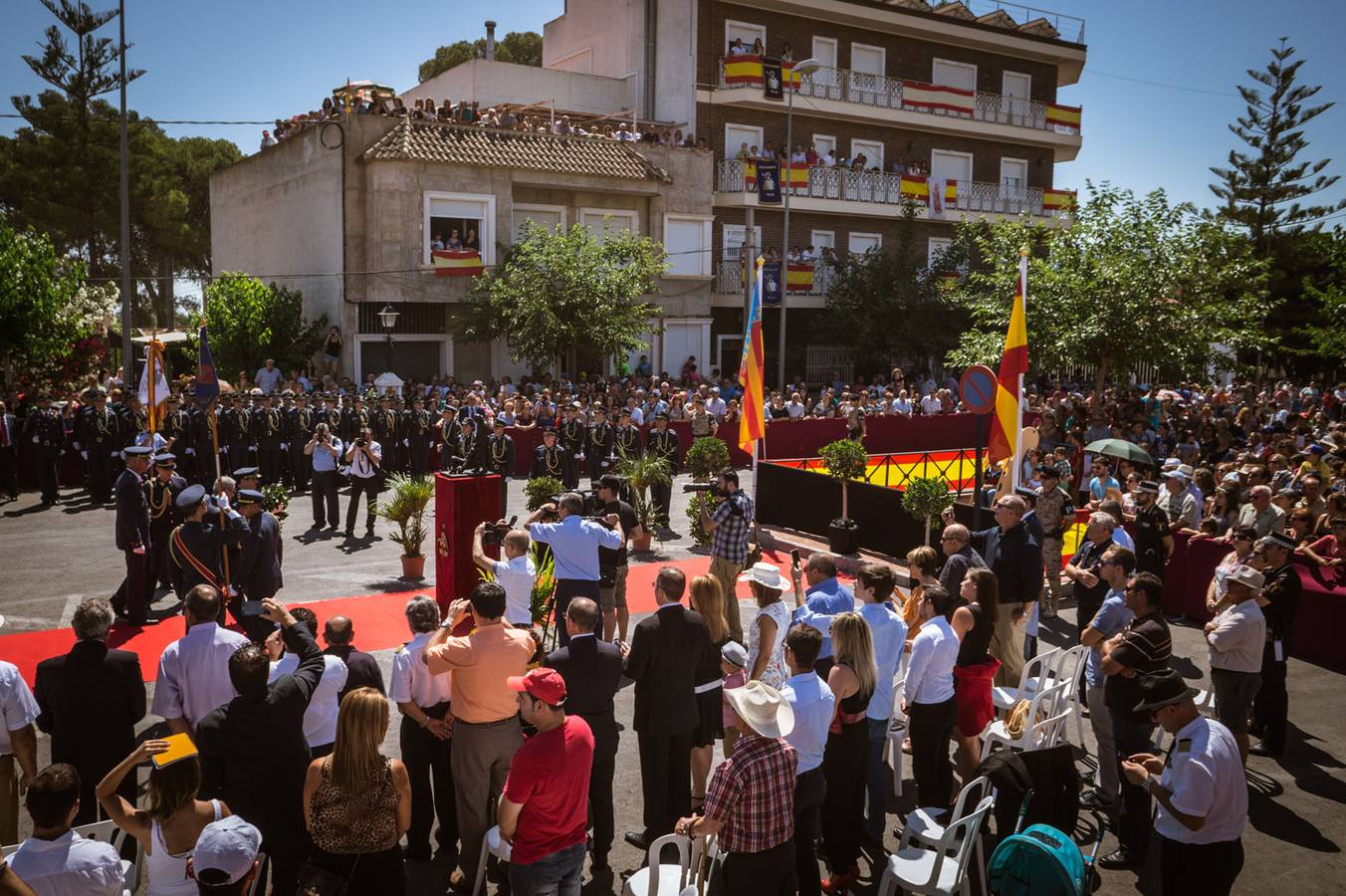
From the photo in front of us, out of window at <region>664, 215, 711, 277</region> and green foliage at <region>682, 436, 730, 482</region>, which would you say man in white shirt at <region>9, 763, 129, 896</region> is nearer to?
green foliage at <region>682, 436, 730, 482</region>

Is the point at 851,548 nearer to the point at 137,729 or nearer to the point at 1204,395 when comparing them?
the point at 137,729

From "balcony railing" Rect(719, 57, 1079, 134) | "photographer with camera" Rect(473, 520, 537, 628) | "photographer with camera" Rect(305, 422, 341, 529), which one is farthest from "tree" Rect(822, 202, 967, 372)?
"photographer with camera" Rect(473, 520, 537, 628)

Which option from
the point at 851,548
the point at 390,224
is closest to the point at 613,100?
the point at 390,224

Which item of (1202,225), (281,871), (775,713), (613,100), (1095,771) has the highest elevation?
(613,100)

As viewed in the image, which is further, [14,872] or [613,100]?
[613,100]

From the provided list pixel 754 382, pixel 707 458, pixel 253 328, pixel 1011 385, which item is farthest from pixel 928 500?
pixel 253 328

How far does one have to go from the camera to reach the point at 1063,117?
1668 inches

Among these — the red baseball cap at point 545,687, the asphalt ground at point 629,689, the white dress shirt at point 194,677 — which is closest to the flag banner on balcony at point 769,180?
the asphalt ground at point 629,689

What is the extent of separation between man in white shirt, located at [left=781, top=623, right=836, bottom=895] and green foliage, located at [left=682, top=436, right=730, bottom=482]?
1181cm

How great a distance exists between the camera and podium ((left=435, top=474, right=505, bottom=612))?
10.2 metres

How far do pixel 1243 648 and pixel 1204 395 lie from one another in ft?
87.6

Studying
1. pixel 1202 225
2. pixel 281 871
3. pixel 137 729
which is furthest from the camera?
pixel 1202 225

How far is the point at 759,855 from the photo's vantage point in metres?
4.76

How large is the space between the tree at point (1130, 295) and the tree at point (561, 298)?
9478mm
